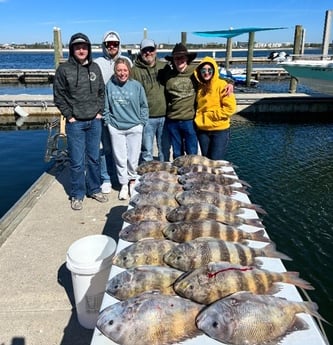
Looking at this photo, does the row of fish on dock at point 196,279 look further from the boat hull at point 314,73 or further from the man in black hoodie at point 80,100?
the boat hull at point 314,73

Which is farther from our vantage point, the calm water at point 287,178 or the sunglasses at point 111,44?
the calm water at point 287,178

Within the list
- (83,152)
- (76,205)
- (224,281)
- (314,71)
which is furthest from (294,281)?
(314,71)

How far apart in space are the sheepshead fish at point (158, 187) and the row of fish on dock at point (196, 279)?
0.62ft

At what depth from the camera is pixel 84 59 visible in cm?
449

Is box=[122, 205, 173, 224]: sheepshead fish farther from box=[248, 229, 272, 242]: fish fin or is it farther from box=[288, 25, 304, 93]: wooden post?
box=[288, 25, 304, 93]: wooden post

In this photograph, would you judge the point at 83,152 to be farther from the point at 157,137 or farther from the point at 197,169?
the point at 197,169

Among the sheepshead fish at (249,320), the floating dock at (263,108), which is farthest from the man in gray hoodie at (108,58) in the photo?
the floating dock at (263,108)

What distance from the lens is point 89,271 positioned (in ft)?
8.88

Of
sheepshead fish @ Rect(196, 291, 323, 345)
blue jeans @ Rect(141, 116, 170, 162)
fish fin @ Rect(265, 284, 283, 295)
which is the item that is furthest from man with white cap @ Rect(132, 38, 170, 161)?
sheepshead fish @ Rect(196, 291, 323, 345)

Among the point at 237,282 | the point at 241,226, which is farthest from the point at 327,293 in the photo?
the point at 237,282

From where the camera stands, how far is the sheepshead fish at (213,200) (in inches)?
133

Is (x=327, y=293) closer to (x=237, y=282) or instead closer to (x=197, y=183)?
(x=197, y=183)

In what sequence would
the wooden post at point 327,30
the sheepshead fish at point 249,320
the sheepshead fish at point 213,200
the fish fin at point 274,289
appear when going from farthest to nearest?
the wooden post at point 327,30 < the sheepshead fish at point 213,200 < the fish fin at point 274,289 < the sheepshead fish at point 249,320

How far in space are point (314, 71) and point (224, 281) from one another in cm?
1617
